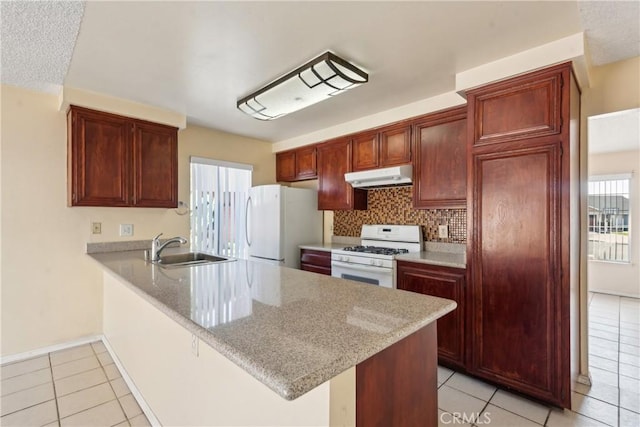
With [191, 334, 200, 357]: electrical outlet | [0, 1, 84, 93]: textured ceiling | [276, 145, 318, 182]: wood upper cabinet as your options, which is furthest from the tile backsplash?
[0, 1, 84, 93]: textured ceiling

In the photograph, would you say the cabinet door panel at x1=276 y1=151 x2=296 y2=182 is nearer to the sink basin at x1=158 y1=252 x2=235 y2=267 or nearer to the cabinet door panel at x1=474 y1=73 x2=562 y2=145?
the sink basin at x1=158 y1=252 x2=235 y2=267

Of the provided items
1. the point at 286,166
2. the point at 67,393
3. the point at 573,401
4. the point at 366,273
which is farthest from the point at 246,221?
the point at 573,401

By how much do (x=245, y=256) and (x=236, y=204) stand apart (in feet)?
2.38

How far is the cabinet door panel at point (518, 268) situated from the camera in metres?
1.96

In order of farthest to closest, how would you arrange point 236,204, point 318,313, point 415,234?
1. point 236,204
2. point 415,234
3. point 318,313

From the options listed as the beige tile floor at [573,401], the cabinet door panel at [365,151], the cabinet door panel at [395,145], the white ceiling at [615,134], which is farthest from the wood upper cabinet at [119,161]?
the white ceiling at [615,134]

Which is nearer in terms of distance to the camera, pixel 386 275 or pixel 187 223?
pixel 386 275

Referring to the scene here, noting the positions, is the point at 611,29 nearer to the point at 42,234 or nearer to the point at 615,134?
the point at 615,134

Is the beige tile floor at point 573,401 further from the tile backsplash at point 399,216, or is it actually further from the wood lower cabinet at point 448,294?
the tile backsplash at point 399,216

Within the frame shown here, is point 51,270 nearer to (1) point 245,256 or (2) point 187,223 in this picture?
(2) point 187,223

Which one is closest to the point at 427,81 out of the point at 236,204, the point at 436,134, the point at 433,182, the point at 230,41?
the point at 436,134

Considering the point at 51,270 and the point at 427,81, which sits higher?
the point at 427,81

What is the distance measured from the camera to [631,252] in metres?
4.85

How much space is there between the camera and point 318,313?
1.11m
